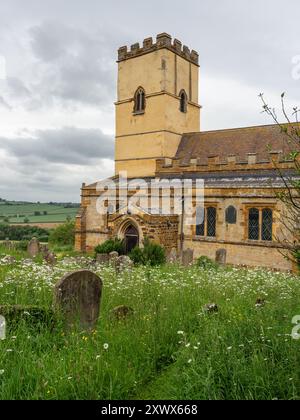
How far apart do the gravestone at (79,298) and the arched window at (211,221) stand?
15.1 meters

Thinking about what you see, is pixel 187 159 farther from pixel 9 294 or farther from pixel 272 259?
pixel 9 294

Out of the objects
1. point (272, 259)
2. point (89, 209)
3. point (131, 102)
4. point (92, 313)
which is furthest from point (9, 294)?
point (131, 102)

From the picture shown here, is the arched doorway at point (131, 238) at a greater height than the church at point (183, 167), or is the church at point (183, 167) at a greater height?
the church at point (183, 167)

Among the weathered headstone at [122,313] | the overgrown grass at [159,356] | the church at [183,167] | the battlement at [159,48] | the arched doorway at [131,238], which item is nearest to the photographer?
the overgrown grass at [159,356]

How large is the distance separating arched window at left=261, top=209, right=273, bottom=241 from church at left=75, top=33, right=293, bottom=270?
51 millimetres

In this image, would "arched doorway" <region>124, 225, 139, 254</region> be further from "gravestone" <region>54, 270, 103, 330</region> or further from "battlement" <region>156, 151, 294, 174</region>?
"gravestone" <region>54, 270, 103, 330</region>

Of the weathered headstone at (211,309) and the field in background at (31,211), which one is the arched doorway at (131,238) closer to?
the weathered headstone at (211,309)

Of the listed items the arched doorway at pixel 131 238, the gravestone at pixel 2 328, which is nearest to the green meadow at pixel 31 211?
the arched doorway at pixel 131 238

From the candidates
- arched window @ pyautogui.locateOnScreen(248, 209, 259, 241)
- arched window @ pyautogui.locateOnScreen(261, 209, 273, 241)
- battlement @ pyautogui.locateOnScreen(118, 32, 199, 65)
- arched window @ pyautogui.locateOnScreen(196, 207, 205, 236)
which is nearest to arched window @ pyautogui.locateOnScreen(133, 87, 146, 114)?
battlement @ pyautogui.locateOnScreen(118, 32, 199, 65)

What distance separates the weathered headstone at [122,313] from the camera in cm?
567

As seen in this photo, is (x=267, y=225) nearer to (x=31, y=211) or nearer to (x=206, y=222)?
(x=206, y=222)

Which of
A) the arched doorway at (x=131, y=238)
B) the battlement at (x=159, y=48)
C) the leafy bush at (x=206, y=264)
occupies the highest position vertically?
the battlement at (x=159, y=48)

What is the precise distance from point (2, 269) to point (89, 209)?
1714cm

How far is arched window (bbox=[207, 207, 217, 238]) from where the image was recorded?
20078 mm
